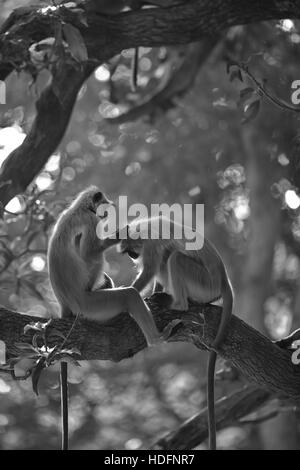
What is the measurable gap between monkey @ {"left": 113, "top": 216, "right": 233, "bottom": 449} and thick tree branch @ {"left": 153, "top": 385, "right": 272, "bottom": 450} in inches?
52.0

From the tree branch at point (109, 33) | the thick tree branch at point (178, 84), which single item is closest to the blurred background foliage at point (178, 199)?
the thick tree branch at point (178, 84)

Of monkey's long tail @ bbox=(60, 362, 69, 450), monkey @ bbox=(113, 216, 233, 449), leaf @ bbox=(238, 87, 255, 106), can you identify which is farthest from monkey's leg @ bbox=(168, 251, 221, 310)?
leaf @ bbox=(238, 87, 255, 106)

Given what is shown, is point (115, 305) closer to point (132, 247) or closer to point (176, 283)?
point (176, 283)

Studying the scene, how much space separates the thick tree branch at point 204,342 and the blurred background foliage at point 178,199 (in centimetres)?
364

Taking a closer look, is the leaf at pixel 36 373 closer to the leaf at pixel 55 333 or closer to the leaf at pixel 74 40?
the leaf at pixel 55 333

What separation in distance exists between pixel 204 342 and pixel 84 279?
2.56 feet

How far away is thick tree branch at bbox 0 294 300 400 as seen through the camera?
14.1 feet

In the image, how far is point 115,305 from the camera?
453cm

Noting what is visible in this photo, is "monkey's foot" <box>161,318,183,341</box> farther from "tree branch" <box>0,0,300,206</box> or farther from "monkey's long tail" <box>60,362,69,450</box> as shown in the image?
"tree branch" <box>0,0,300,206</box>

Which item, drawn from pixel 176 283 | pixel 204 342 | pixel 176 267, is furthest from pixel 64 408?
pixel 176 267

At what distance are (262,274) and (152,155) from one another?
2.64 m

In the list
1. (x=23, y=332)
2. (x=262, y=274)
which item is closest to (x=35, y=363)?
(x=23, y=332)

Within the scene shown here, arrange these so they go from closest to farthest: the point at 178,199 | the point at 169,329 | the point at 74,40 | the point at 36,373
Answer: the point at 36,373, the point at 169,329, the point at 74,40, the point at 178,199

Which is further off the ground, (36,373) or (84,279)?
(36,373)
